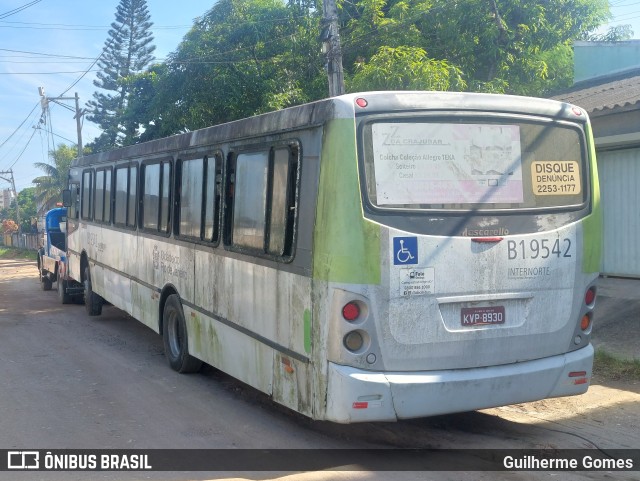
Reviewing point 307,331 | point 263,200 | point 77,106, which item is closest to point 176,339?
point 263,200

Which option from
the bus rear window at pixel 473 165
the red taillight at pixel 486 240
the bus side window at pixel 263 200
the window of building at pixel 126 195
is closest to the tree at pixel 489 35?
the window of building at pixel 126 195

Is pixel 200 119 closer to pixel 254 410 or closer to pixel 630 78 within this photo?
pixel 630 78

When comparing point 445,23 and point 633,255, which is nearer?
point 633,255

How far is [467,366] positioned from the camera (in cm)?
579

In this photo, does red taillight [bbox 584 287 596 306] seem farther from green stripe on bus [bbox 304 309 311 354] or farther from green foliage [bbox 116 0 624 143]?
green foliage [bbox 116 0 624 143]

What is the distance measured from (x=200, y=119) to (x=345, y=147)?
48.6ft

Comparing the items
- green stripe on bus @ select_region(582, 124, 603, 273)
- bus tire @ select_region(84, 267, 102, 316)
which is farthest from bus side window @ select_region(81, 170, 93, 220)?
green stripe on bus @ select_region(582, 124, 603, 273)

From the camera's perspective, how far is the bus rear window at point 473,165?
18.5 feet

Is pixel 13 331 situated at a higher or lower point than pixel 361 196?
lower

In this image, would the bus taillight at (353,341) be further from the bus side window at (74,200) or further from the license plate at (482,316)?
the bus side window at (74,200)

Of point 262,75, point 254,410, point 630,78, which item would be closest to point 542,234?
point 254,410

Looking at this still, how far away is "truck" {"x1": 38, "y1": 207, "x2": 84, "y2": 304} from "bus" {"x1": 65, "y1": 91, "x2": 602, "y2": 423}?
1079 cm

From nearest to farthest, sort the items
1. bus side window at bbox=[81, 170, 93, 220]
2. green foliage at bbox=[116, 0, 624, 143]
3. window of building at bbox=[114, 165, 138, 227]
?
window of building at bbox=[114, 165, 138, 227] → bus side window at bbox=[81, 170, 93, 220] → green foliage at bbox=[116, 0, 624, 143]

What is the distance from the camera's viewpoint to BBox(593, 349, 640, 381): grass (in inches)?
332
